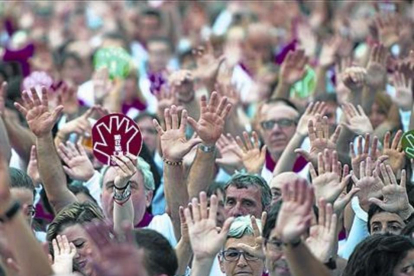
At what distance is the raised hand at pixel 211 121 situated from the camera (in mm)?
8055

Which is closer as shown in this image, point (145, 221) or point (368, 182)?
point (368, 182)

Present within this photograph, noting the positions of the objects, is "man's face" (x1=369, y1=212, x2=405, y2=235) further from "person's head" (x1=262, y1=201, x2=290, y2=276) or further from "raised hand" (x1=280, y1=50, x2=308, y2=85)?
"raised hand" (x1=280, y1=50, x2=308, y2=85)

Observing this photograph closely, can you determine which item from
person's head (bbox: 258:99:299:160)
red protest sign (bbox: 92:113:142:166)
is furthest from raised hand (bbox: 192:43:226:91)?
red protest sign (bbox: 92:113:142:166)

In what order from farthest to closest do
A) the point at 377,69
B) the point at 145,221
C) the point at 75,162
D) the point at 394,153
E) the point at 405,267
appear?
1. the point at 377,69
2. the point at 75,162
3. the point at 394,153
4. the point at 145,221
5. the point at 405,267

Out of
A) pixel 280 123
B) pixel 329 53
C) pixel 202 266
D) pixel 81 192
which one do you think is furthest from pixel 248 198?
pixel 329 53

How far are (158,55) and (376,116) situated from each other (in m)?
4.43

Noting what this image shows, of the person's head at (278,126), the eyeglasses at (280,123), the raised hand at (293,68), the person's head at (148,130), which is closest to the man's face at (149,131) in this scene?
the person's head at (148,130)

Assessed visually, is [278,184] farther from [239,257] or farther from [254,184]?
[239,257]

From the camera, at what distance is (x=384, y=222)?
7.38 meters

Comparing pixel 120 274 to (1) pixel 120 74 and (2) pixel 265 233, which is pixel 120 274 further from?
(1) pixel 120 74

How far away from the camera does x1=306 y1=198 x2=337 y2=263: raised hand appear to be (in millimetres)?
6082

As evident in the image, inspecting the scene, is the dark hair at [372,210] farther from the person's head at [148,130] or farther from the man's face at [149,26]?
the man's face at [149,26]

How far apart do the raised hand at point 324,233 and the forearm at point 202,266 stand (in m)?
0.44

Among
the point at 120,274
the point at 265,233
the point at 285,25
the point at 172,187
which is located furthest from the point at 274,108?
the point at 285,25
